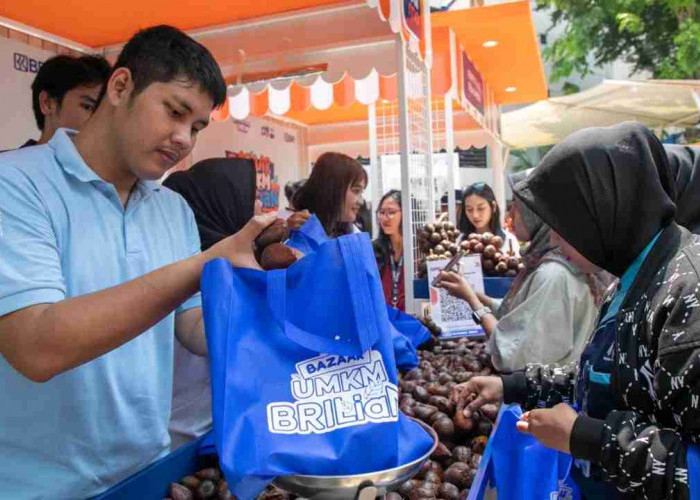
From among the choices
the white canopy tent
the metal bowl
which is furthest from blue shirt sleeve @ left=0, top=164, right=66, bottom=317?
the white canopy tent

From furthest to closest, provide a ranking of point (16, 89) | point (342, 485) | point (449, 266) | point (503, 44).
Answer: point (503, 44) → point (16, 89) → point (449, 266) → point (342, 485)

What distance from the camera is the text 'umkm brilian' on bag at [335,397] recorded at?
3.23ft

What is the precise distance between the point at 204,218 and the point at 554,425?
1.49 m

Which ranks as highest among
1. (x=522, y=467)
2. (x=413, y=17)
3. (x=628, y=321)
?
(x=413, y=17)

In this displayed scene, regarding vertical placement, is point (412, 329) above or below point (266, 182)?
below

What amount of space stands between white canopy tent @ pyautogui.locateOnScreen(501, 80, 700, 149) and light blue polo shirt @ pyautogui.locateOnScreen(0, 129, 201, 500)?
1096 cm

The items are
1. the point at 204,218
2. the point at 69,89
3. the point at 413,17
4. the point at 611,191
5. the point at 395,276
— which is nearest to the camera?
the point at 611,191

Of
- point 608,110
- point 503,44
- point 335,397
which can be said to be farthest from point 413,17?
point 608,110

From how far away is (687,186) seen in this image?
1.66m

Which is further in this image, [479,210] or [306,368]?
[479,210]

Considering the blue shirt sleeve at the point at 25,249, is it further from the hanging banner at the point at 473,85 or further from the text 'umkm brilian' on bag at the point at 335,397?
the hanging banner at the point at 473,85

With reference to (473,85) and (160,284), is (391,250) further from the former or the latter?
(473,85)

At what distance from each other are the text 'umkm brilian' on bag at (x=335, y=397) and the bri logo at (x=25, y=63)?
14.6ft

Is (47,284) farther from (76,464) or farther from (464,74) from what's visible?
(464,74)
